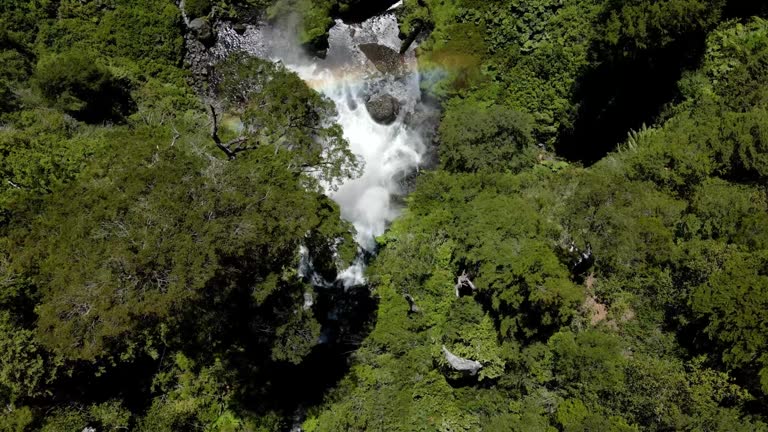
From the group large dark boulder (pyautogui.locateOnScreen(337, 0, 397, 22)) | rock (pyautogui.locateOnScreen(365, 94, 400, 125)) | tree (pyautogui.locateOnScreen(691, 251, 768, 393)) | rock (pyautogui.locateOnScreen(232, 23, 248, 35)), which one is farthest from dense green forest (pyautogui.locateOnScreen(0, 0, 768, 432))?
large dark boulder (pyautogui.locateOnScreen(337, 0, 397, 22))

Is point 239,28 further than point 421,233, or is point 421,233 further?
point 239,28

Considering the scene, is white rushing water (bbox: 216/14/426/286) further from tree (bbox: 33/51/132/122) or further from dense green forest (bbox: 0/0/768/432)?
tree (bbox: 33/51/132/122)

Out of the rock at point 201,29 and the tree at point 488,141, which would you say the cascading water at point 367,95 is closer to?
the rock at point 201,29

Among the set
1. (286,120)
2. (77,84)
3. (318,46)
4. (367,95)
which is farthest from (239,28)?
(286,120)

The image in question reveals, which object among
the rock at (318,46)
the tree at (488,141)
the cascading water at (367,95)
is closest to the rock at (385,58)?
the cascading water at (367,95)

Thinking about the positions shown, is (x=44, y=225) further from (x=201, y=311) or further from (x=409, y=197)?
(x=409, y=197)

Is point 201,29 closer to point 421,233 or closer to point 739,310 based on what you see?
point 421,233
